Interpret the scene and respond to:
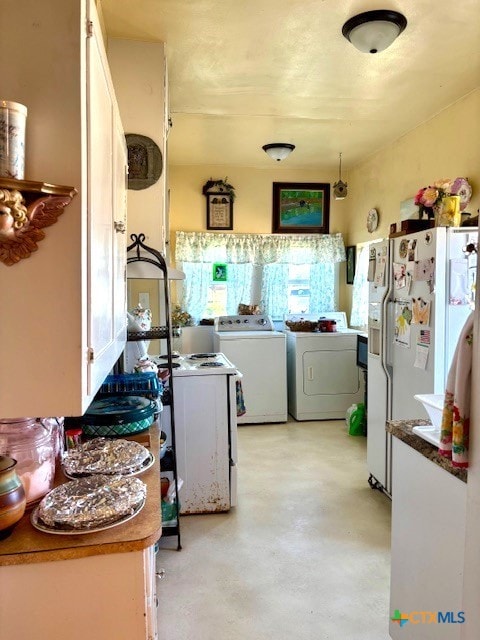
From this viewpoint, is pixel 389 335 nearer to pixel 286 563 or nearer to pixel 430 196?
pixel 430 196

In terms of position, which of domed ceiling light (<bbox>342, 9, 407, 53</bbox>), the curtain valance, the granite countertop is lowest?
the granite countertop

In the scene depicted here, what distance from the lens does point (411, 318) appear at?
271 centimetres

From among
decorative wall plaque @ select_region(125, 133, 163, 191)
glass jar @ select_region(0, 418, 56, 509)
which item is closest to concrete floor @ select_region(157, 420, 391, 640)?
glass jar @ select_region(0, 418, 56, 509)

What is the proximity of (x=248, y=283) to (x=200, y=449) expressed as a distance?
2.78 meters

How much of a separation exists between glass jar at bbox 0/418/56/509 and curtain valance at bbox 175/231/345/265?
12.8 ft

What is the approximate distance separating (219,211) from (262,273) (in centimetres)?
84

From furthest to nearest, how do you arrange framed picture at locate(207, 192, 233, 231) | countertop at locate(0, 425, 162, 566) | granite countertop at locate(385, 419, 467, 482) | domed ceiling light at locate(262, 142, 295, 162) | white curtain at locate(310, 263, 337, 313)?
white curtain at locate(310, 263, 337, 313) → framed picture at locate(207, 192, 233, 231) → domed ceiling light at locate(262, 142, 295, 162) → granite countertop at locate(385, 419, 467, 482) → countertop at locate(0, 425, 162, 566)

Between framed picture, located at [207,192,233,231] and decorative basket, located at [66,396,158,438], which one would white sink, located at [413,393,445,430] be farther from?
framed picture, located at [207,192,233,231]

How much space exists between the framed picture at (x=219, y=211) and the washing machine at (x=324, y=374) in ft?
4.68

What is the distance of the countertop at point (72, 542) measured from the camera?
1.08 meters

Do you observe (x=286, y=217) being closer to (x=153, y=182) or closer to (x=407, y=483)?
(x=153, y=182)

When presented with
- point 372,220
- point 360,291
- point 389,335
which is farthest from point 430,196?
point 360,291

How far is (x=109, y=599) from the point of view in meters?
1.12

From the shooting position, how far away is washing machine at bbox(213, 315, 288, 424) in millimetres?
4629
